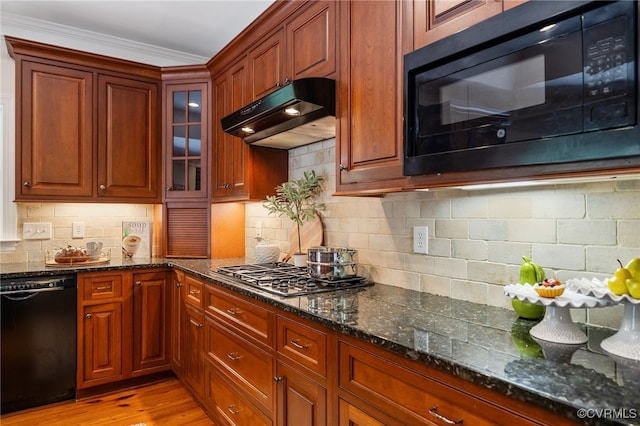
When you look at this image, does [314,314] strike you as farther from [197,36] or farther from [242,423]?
[197,36]

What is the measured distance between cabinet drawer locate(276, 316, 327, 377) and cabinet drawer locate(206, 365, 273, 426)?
0.38 metres

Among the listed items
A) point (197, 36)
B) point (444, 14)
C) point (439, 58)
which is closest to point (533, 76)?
point (439, 58)

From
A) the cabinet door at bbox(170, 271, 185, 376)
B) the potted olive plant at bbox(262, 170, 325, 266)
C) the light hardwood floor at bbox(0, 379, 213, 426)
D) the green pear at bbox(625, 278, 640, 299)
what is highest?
the potted olive plant at bbox(262, 170, 325, 266)

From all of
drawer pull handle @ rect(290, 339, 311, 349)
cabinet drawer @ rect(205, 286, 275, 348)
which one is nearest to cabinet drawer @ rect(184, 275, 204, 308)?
cabinet drawer @ rect(205, 286, 275, 348)

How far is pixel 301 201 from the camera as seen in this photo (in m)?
2.48

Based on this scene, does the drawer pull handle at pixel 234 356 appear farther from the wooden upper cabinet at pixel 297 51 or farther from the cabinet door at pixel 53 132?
the cabinet door at pixel 53 132

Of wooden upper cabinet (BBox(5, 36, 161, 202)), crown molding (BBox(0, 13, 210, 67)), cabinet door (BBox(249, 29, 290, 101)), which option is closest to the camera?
cabinet door (BBox(249, 29, 290, 101))

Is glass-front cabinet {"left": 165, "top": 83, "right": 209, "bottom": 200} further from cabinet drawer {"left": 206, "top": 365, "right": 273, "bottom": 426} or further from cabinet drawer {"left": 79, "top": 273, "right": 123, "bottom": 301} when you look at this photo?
cabinet drawer {"left": 206, "top": 365, "right": 273, "bottom": 426}

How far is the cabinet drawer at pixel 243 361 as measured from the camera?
1674 mm

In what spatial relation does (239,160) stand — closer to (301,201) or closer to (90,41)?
(301,201)

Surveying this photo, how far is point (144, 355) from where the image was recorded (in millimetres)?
2838

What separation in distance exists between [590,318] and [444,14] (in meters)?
1.06

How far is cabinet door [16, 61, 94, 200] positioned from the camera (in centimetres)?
271

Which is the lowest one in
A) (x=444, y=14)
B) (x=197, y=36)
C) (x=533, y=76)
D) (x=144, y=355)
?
(x=144, y=355)
